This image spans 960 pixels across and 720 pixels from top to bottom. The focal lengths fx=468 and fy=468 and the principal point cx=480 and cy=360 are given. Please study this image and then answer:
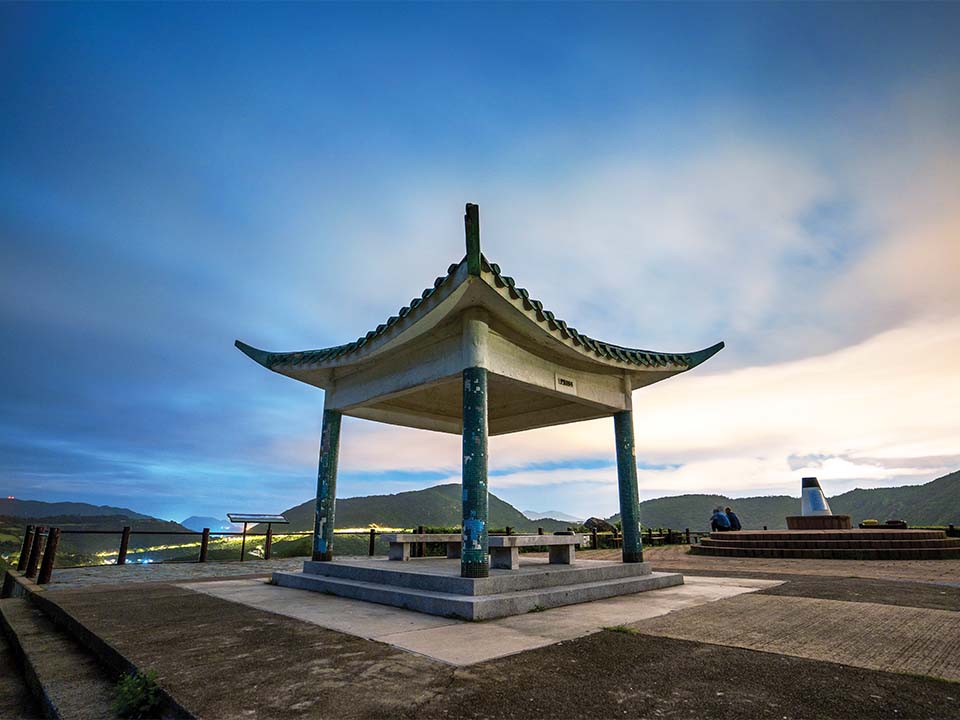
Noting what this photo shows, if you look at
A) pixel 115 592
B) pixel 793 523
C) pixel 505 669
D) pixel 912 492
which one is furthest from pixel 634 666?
pixel 912 492

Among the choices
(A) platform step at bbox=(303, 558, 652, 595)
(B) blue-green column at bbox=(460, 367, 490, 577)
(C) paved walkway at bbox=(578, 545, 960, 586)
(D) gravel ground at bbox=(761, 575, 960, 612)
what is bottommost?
(C) paved walkway at bbox=(578, 545, 960, 586)

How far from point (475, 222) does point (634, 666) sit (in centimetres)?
480

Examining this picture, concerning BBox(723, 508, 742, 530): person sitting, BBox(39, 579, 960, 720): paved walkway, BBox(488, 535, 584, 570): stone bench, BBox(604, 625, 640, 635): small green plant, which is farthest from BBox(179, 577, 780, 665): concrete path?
BBox(723, 508, 742, 530): person sitting

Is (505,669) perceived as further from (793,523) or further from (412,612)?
(793,523)

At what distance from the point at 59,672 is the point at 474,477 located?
4404 millimetres

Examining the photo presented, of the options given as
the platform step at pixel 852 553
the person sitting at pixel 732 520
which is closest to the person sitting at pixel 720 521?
the person sitting at pixel 732 520

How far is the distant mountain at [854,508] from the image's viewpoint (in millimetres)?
55844

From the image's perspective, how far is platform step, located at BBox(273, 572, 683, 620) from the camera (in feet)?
17.9

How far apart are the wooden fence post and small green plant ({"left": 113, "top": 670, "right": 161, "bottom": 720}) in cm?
1217

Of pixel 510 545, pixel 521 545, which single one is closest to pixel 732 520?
pixel 510 545

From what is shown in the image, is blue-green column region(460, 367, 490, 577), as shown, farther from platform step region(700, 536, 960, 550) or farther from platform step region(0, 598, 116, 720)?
platform step region(700, 536, 960, 550)

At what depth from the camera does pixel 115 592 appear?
25.1 ft

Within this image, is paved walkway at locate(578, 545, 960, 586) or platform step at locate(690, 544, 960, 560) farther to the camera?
platform step at locate(690, 544, 960, 560)

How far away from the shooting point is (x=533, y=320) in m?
7.20
